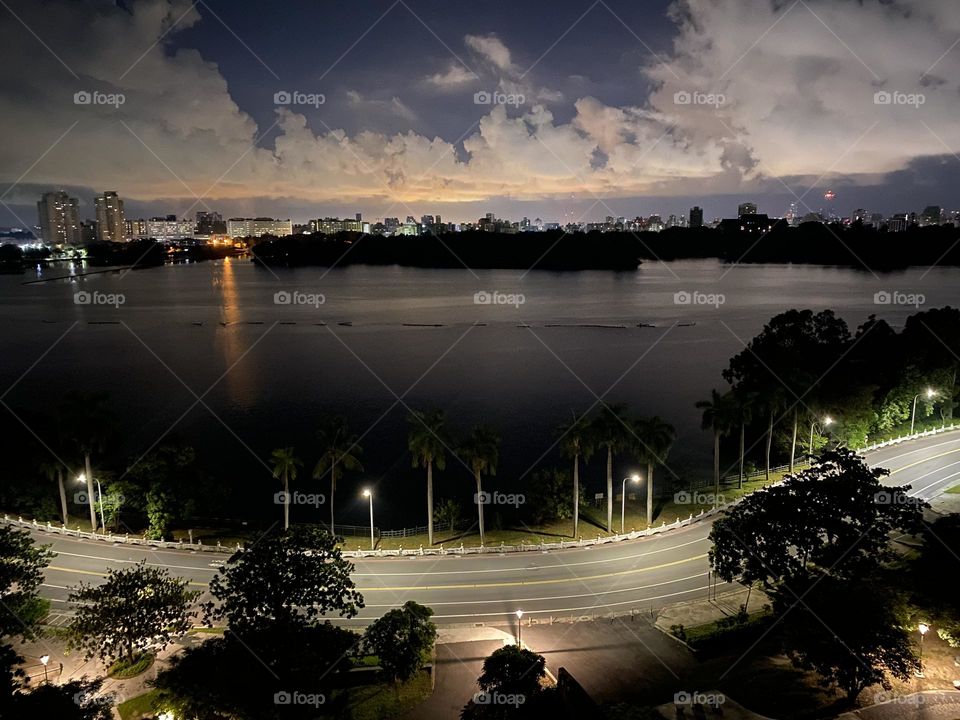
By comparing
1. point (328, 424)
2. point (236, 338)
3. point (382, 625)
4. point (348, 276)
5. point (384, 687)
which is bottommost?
point (384, 687)

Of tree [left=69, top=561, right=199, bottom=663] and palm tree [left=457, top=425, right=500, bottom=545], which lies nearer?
tree [left=69, top=561, right=199, bottom=663]

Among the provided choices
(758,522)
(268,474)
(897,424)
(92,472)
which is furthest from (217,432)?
(897,424)

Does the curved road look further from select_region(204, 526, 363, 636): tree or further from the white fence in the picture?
select_region(204, 526, 363, 636): tree

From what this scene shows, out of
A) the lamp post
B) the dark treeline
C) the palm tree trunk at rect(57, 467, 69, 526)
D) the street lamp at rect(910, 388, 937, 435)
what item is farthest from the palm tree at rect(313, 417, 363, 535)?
the dark treeline

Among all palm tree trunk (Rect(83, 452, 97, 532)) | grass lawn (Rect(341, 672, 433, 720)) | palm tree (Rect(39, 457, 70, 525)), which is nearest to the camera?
grass lawn (Rect(341, 672, 433, 720))

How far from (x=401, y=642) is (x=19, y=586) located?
36.7 feet

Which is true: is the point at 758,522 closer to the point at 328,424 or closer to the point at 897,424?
the point at 328,424

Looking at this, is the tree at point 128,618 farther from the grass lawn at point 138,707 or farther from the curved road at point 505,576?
the curved road at point 505,576

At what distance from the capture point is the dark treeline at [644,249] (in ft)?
507

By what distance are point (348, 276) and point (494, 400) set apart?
11484cm

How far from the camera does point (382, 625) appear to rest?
56.0 ft

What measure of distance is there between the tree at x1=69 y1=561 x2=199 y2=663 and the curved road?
5.14 metres

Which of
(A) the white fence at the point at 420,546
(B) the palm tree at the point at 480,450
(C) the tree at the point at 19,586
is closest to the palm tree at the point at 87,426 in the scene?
(A) the white fence at the point at 420,546

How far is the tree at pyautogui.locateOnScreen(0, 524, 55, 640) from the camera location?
60.5 feet
